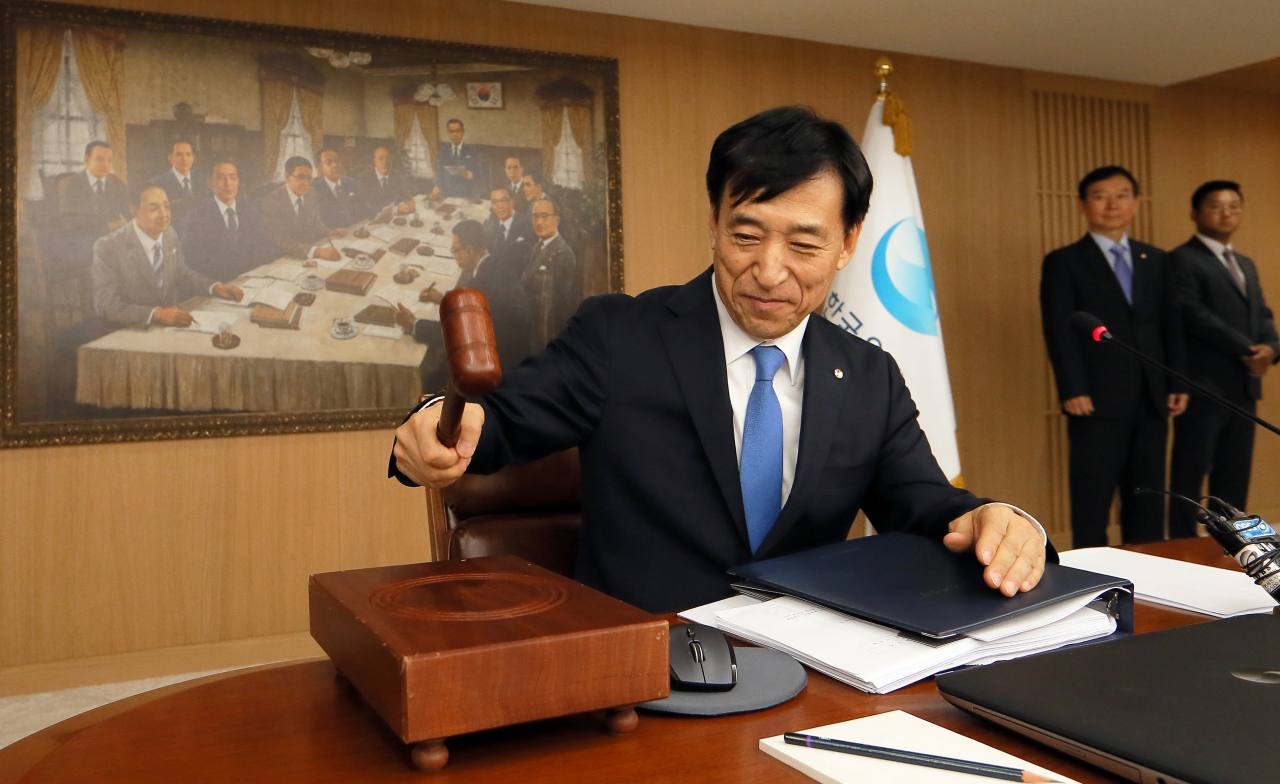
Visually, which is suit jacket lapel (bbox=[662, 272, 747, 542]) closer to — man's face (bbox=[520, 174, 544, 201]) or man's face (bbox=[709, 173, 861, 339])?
man's face (bbox=[709, 173, 861, 339])

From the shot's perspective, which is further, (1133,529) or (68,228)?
(1133,529)

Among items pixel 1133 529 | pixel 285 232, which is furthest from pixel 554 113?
pixel 1133 529

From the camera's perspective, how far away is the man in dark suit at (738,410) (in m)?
1.50

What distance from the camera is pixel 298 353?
3.73 metres

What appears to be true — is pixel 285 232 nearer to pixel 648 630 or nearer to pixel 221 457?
pixel 221 457

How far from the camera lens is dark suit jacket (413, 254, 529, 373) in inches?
159

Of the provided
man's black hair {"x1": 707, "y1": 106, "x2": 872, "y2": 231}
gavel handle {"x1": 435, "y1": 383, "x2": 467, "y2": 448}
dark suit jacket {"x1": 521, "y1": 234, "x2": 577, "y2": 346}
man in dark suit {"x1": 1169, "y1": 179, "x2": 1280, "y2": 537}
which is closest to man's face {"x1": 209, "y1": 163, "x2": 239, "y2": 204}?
dark suit jacket {"x1": 521, "y1": 234, "x2": 577, "y2": 346}

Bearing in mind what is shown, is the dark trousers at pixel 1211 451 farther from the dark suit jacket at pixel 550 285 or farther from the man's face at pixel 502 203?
the man's face at pixel 502 203

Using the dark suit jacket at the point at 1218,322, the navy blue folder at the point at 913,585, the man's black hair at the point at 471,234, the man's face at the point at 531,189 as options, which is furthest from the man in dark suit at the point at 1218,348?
the navy blue folder at the point at 913,585

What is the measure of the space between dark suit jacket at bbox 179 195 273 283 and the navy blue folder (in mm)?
3023

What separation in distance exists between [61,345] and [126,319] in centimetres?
22

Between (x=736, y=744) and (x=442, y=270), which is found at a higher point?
(x=442, y=270)

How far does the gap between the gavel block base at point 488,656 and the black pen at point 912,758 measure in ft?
0.37

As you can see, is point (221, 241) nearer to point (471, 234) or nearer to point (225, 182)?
point (225, 182)
